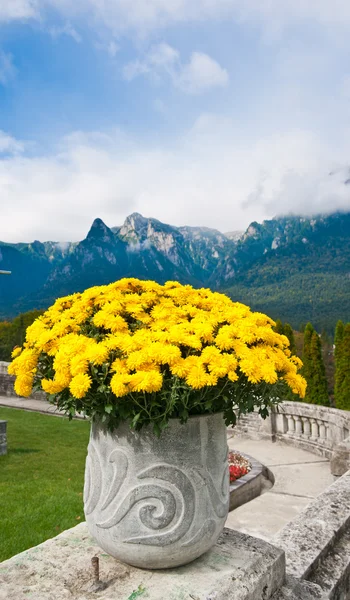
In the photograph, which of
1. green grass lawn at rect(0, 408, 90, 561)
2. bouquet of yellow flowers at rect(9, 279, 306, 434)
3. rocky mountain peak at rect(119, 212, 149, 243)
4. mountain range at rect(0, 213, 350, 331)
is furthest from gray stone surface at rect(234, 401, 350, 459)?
rocky mountain peak at rect(119, 212, 149, 243)

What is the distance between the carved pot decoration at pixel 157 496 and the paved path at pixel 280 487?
1938 millimetres

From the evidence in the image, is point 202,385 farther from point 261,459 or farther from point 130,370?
point 261,459

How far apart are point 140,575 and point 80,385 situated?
0.94 meters

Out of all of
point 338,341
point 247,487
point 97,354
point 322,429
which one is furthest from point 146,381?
point 338,341

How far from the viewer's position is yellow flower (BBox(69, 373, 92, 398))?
1696 millimetres

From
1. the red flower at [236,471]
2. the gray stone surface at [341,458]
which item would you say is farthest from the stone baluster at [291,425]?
the red flower at [236,471]

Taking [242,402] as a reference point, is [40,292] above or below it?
above

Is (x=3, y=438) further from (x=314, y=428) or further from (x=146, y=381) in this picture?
(x=146, y=381)

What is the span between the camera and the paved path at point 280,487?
507 cm

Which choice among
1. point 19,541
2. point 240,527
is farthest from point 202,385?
point 240,527

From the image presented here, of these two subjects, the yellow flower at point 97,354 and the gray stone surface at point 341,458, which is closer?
the yellow flower at point 97,354

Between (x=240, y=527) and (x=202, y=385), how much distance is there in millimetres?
4062

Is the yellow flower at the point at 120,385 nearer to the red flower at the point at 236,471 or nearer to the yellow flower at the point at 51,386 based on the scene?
the yellow flower at the point at 51,386

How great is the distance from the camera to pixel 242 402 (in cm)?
187
